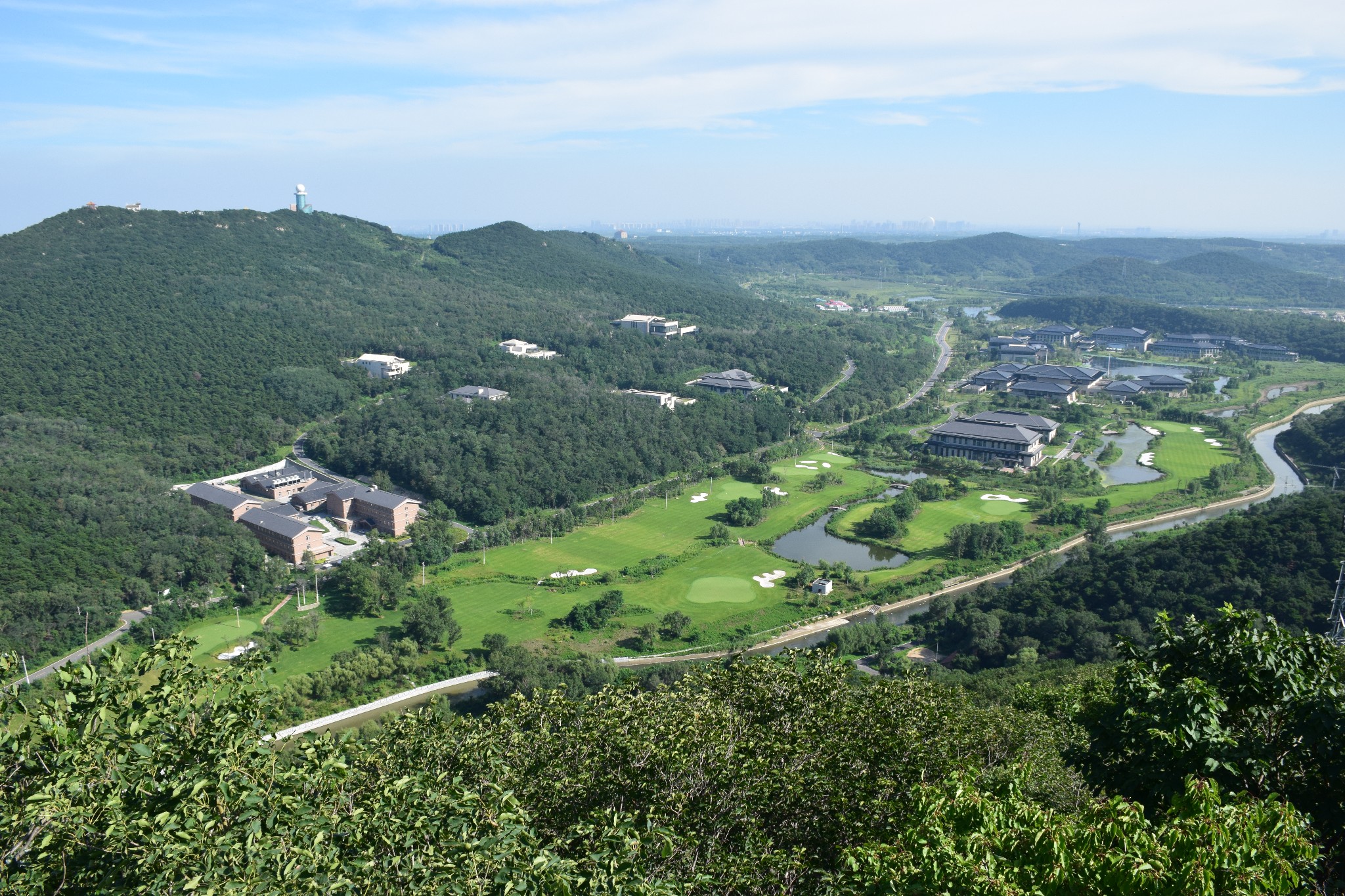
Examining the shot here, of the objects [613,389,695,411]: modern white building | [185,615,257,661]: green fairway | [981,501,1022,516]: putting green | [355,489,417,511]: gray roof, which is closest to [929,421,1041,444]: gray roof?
[981,501,1022,516]: putting green

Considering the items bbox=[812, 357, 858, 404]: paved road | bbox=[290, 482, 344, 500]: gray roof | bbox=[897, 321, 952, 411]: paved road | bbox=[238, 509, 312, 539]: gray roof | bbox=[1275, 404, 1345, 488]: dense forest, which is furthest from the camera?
bbox=[897, 321, 952, 411]: paved road

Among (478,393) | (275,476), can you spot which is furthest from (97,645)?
(478,393)

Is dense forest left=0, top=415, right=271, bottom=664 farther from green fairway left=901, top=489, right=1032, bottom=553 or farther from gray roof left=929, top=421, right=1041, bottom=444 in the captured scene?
gray roof left=929, top=421, right=1041, bottom=444

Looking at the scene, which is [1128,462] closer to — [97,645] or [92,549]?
[97,645]

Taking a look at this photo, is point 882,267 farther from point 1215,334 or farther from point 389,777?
point 389,777

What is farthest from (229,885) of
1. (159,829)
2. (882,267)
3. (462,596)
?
(882,267)
